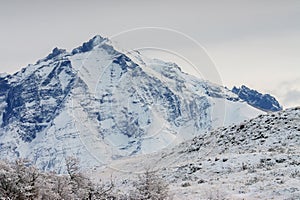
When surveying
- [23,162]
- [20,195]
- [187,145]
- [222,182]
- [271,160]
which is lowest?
[20,195]

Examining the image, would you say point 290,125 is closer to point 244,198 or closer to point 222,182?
point 222,182

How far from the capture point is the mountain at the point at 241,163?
2897cm

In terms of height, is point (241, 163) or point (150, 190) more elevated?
point (241, 163)

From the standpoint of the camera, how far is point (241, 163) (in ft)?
129

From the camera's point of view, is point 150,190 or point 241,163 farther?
point 241,163

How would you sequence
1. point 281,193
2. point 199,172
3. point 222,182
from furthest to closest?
point 199,172
point 222,182
point 281,193

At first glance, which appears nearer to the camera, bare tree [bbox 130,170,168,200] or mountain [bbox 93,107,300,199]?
bare tree [bbox 130,170,168,200]

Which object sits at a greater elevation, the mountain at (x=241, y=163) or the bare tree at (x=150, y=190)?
the mountain at (x=241, y=163)

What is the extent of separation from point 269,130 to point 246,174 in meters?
19.5

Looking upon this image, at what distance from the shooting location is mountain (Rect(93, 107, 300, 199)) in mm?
28969

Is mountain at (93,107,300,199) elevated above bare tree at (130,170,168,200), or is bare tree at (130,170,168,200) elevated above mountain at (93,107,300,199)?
mountain at (93,107,300,199)

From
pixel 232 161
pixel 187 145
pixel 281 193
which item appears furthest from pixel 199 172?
pixel 187 145

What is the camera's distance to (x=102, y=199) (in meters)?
29.9

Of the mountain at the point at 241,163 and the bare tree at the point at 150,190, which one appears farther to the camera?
the mountain at the point at 241,163
